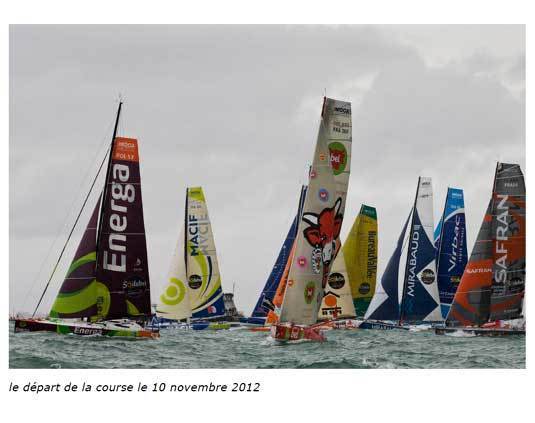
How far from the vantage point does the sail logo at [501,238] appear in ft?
151

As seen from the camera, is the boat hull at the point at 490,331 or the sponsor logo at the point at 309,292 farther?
the boat hull at the point at 490,331

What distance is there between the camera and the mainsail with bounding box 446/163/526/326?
4597cm

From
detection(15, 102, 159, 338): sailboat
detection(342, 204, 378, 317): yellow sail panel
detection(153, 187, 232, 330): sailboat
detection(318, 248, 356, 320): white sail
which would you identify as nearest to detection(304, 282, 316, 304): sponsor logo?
detection(15, 102, 159, 338): sailboat

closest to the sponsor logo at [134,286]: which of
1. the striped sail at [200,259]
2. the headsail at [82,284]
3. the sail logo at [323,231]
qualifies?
the headsail at [82,284]

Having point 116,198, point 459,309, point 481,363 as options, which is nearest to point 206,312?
point 459,309

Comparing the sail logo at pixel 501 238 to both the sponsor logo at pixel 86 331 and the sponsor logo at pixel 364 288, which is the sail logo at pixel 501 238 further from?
the sponsor logo at pixel 86 331

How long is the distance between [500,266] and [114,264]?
60.4 feet

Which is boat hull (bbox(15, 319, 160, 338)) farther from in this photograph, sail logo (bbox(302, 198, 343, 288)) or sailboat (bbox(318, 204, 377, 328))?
sailboat (bbox(318, 204, 377, 328))

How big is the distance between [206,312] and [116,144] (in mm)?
18792

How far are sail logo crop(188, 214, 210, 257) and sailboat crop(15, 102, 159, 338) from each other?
50.1 feet

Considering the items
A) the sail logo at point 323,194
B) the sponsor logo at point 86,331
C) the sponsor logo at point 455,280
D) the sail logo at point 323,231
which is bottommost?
the sponsor logo at point 86,331

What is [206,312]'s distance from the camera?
55625mm

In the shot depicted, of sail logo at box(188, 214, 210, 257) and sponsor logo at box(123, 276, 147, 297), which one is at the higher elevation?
sail logo at box(188, 214, 210, 257)

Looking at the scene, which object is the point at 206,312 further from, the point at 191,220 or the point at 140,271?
the point at 140,271
